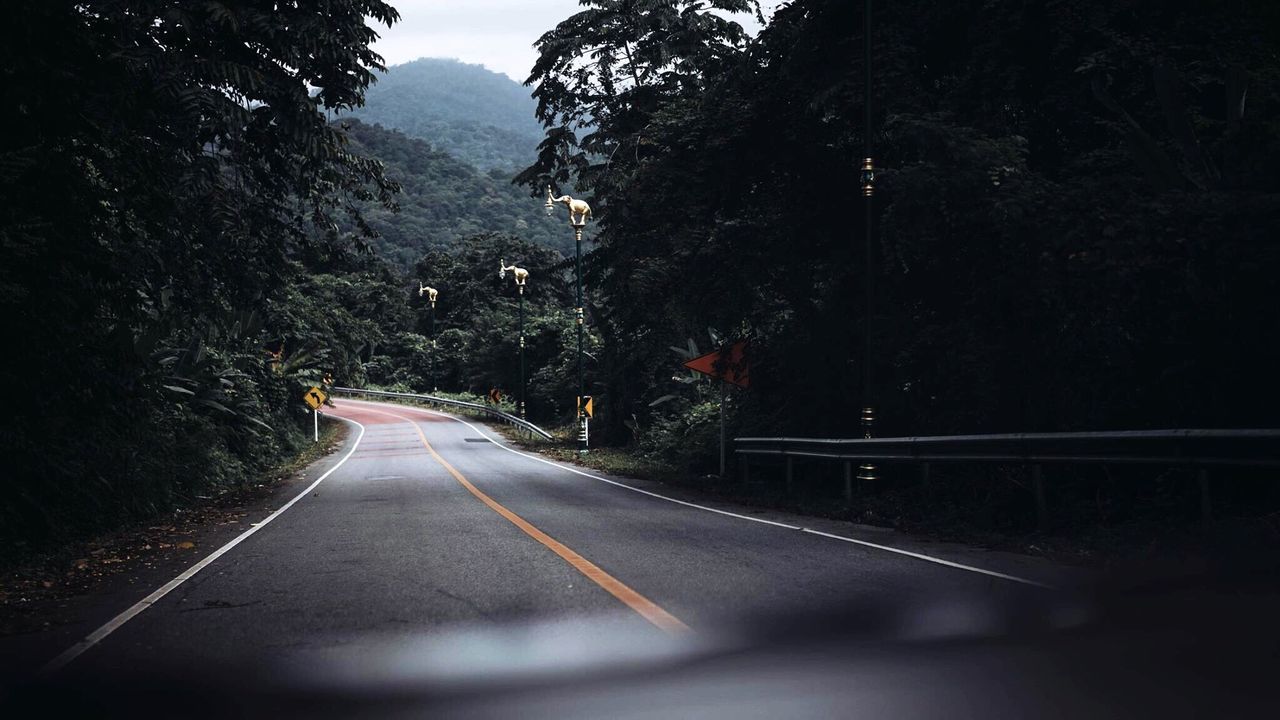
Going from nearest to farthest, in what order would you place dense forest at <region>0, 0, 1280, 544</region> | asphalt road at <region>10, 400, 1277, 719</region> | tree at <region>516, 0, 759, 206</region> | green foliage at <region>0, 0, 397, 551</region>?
asphalt road at <region>10, 400, 1277, 719</region>
green foliage at <region>0, 0, 397, 551</region>
dense forest at <region>0, 0, 1280, 544</region>
tree at <region>516, 0, 759, 206</region>

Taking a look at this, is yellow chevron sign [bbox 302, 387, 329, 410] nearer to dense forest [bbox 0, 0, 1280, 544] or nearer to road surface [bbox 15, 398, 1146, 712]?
dense forest [bbox 0, 0, 1280, 544]

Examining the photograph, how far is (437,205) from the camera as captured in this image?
13400 cm

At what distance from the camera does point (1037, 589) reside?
255 inches

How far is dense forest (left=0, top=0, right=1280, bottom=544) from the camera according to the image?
909 centimetres

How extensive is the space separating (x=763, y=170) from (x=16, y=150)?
38.8 feet

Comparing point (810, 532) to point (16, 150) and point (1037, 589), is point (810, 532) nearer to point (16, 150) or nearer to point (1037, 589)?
point (1037, 589)

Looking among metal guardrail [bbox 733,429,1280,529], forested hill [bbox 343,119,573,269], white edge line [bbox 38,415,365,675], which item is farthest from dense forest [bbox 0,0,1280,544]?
forested hill [bbox 343,119,573,269]

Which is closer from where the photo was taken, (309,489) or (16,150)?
(16,150)

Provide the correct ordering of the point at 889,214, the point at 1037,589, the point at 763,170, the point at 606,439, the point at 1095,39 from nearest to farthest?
the point at 1037,589 < the point at 1095,39 < the point at 889,214 < the point at 763,170 < the point at 606,439

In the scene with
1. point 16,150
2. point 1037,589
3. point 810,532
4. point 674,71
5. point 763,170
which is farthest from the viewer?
point 674,71

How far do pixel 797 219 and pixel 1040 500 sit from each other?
26.1 feet

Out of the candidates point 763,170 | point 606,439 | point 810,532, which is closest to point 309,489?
point 763,170

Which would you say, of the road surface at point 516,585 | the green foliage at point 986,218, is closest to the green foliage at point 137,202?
the road surface at point 516,585

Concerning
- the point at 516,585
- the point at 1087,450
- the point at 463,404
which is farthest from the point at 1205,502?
the point at 463,404
